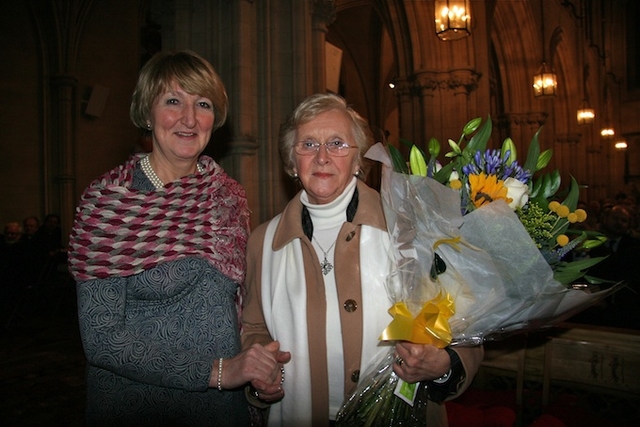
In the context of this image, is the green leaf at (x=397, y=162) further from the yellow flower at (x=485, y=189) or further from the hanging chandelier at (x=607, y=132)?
the hanging chandelier at (x=607, y=132)

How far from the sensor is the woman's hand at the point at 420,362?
136 cm

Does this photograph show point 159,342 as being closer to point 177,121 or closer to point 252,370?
point 252,370

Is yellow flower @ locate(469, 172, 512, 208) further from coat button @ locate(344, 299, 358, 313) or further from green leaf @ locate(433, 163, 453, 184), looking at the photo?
coat button @ locate(344, 299, 358, 313)

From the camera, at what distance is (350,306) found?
1.56m

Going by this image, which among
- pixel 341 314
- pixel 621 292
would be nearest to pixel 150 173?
pixel 341 314

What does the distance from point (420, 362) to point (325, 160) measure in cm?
75

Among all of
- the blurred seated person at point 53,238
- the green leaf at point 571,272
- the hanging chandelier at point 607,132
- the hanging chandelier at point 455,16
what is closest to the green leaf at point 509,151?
the green leaf at point 571,272

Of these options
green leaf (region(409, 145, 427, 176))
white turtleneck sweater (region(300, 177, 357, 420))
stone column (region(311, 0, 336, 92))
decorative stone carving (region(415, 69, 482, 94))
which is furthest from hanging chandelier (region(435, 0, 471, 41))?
green leaf (region(409, 145, 427, 176))

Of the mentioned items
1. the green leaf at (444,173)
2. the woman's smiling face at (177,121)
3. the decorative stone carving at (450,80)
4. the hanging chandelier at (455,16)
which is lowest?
A: the green leaf at (444,173)

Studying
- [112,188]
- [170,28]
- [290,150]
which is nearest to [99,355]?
[112,188]

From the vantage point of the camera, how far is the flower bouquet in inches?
48.9

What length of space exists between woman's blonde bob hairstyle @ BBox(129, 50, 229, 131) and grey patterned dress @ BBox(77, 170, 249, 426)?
11.0 inches

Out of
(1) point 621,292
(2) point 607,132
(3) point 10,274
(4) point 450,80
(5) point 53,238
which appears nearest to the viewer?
(1) point 621,292

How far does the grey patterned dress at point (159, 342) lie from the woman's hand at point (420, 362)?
0.61 m
